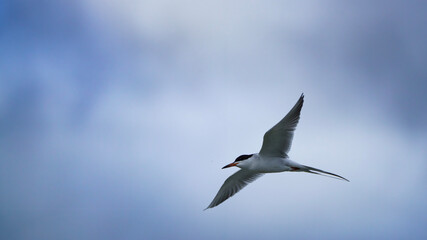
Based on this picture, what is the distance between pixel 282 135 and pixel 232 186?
3823 millimetres

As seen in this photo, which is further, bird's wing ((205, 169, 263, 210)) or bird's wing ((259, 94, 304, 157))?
bird's wing ((205, 169, 263, 210))

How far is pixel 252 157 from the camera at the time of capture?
16.3 m

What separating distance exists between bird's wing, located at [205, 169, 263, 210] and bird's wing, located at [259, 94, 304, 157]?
231cm

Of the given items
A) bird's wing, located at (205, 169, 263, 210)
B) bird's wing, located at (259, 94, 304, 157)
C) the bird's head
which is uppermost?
bird's wing, located at (259, 94, 304, 157)

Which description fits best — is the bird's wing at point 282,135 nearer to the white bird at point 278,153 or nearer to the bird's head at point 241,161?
the white bird at point 278,153

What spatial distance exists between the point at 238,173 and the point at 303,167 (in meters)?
3.18

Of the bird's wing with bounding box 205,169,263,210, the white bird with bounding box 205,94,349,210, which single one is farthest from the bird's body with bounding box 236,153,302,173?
the bird's wing with bounding box 205,169,263,210

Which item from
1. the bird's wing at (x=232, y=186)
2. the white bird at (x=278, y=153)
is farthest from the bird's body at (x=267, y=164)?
the bird's wing at (x=232, y=186)

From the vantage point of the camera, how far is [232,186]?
18297 mm

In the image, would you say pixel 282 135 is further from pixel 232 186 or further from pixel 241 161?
pixel 232 186

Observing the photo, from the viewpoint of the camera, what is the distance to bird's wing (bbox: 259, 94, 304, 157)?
49.1ft

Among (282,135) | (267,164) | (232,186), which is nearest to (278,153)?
(267,164)

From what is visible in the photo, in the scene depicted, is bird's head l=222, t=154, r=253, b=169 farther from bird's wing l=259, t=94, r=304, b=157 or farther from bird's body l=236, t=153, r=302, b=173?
bird's wing l=259, t=94, r=304, b=157

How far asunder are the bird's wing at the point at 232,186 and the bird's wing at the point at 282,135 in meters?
2.31
